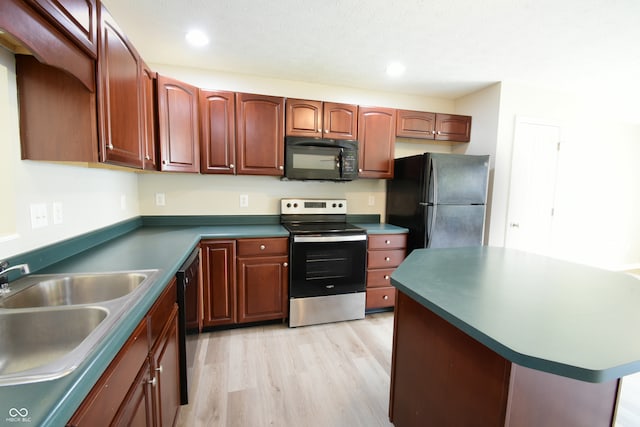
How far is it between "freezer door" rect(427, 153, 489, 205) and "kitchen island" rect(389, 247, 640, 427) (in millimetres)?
1206

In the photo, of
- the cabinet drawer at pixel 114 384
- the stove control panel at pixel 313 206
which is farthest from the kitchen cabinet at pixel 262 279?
the cabinet drawer at pixel 114 384

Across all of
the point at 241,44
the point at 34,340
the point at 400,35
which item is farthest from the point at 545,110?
the point at 34,340

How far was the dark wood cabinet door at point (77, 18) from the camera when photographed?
947 mm

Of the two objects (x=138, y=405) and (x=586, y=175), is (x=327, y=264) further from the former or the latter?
(x=586, y=175)

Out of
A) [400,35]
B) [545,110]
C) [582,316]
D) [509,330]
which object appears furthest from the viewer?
[545,110]

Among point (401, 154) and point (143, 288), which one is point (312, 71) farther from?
point (143, 288)

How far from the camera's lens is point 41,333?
0.92 meters

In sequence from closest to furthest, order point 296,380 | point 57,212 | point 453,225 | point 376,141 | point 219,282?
point 57,212 → point 296,380 → point 219,282 → point 453,225 → point 376,141

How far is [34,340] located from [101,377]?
0.43 metres

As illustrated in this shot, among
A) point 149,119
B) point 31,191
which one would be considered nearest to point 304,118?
point 149,119

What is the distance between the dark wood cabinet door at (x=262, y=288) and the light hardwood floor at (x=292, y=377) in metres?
0.16

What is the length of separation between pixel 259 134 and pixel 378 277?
181cm

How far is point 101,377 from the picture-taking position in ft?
2.33

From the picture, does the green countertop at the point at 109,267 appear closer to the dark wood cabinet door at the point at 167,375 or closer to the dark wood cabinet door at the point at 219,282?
the dark wood cabinet door at the point at 219,282
